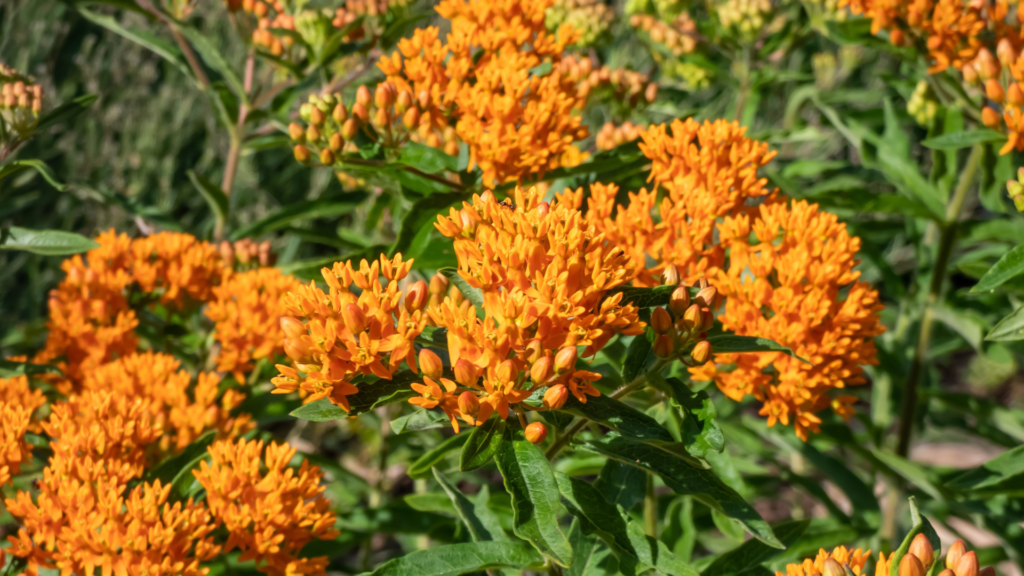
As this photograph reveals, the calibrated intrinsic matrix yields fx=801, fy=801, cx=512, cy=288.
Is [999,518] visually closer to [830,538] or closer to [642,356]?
[830,538]

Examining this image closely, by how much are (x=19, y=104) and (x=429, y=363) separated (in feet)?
5.16

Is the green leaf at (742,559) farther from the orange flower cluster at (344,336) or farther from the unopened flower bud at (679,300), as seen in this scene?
the orange flower cluster at (344,336)

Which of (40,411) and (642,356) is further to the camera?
(40,411)

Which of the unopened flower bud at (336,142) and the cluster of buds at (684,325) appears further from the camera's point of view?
the unopened flower bud at (336,142)

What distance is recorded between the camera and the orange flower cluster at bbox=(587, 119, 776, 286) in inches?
69.7

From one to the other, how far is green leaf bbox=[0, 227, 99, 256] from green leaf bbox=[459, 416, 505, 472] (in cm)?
126

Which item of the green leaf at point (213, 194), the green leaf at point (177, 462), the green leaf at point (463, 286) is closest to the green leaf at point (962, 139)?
the green leaf at point (463, 286)

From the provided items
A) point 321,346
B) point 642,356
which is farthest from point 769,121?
point 321,346

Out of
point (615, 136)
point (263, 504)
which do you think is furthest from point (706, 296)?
point (615, 136)

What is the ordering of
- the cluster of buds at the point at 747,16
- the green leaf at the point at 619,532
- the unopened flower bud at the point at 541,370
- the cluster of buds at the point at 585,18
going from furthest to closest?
the cluster of buds at the point at 585,18
the cluster of buds at the point at 747,16
the green leaf at the point at 619,532
the unopened flower bud at the point at 541,370

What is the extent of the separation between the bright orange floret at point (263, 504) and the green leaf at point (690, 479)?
65 centimetres

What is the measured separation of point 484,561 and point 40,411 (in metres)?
1.59

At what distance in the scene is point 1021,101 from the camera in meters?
2.09

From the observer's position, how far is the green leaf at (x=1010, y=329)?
177 cm
